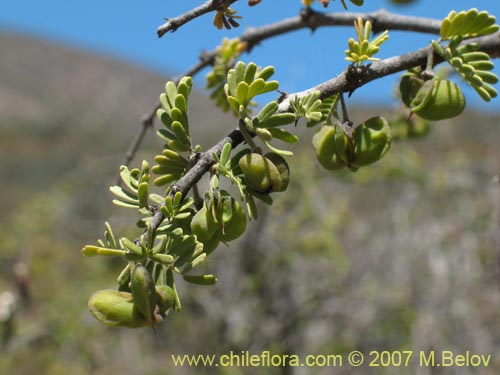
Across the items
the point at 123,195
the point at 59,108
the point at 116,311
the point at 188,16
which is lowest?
the point at 59,108

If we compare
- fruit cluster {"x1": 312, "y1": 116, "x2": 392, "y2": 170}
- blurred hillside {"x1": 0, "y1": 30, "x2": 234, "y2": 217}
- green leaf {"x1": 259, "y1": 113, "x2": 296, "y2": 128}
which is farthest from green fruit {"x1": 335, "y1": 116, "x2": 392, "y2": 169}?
blurred hillside {"x1": 0, "y1": 30, "x2": 234, "y2": 217}

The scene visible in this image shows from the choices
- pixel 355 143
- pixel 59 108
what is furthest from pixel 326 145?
pixel 59 108

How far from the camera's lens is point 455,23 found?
0.81m

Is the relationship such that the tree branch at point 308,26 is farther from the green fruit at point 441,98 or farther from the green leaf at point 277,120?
the green leaf at point 277,120

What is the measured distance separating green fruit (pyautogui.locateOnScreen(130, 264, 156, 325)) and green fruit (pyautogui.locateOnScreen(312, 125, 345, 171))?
32cm

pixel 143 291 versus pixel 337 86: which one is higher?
pixel 337 86

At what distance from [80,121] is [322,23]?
2493 centimetres

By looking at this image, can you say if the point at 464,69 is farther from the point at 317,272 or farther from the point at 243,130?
the point at 317,272

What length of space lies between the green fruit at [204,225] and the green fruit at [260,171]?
0.25 feet

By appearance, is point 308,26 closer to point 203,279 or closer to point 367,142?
point 367,142

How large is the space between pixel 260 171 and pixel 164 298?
8.1 inches

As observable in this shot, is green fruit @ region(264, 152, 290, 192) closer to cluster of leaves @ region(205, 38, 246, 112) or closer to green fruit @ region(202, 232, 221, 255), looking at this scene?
green fruit @ region(202, 232, 221, 255)

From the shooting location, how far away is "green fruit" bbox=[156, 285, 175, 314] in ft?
2.20

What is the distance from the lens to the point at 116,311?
67 centimetres
